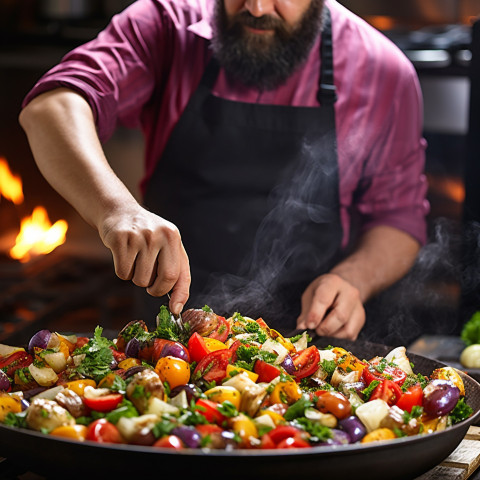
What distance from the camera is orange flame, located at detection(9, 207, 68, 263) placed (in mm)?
3902

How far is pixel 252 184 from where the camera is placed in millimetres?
2498

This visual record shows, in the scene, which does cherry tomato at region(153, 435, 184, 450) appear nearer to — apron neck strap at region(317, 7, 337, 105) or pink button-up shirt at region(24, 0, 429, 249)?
pink button-up shirt at region(24, 0, 429, 249)

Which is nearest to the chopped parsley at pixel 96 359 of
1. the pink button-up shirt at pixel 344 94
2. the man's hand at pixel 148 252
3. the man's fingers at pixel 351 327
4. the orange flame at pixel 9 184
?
the man's hand at pixel 148 252

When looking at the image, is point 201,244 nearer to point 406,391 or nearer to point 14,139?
point 406,391

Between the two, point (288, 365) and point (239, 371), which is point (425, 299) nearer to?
point (288, 365)

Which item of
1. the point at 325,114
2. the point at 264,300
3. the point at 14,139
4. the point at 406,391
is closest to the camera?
the point at 406,391

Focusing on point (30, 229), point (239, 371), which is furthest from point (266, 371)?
point (30, 229)

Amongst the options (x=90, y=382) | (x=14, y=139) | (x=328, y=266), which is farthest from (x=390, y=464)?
(x=14, y=139)

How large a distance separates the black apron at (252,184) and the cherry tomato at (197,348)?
2.85ft

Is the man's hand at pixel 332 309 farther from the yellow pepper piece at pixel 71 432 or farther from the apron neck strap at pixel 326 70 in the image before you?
the yellow pepper piece at pixel 71 432

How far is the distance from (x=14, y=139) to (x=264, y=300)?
2.47m

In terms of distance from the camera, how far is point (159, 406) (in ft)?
4.27

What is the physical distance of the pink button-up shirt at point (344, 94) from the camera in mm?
2443

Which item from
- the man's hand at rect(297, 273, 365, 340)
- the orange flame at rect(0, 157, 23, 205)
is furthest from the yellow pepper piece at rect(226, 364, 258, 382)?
the orange flame at rect(0, 157, 23, 205)
